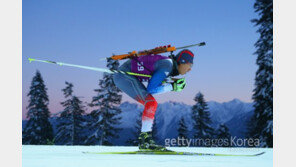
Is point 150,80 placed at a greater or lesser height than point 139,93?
greater

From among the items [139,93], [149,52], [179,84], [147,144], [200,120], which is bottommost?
[200,120]

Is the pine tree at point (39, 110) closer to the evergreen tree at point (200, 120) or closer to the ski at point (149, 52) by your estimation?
the evergreen tree at point (200, 120)

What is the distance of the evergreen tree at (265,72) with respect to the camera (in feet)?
45.1

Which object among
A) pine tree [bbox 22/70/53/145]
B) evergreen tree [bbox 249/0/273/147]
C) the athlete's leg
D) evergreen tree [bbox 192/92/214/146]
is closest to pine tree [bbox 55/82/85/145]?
pine tree [bbox 22/70/53/145]

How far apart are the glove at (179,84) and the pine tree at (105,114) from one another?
57.2ft

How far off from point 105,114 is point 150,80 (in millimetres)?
19422

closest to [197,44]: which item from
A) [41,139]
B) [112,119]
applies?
[112,119]

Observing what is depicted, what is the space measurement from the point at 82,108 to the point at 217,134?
1484cm

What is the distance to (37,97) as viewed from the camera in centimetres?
2494

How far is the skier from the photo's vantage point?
3.66 metres

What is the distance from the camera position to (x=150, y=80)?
12.0 ft

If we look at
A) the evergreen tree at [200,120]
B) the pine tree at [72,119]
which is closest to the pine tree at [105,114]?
the pine tree at [72,119]

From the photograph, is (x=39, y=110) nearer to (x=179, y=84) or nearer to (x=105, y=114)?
(x=105, y=114)

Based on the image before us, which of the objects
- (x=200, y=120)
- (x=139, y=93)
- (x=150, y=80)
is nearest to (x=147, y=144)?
(x=139, y=93)
